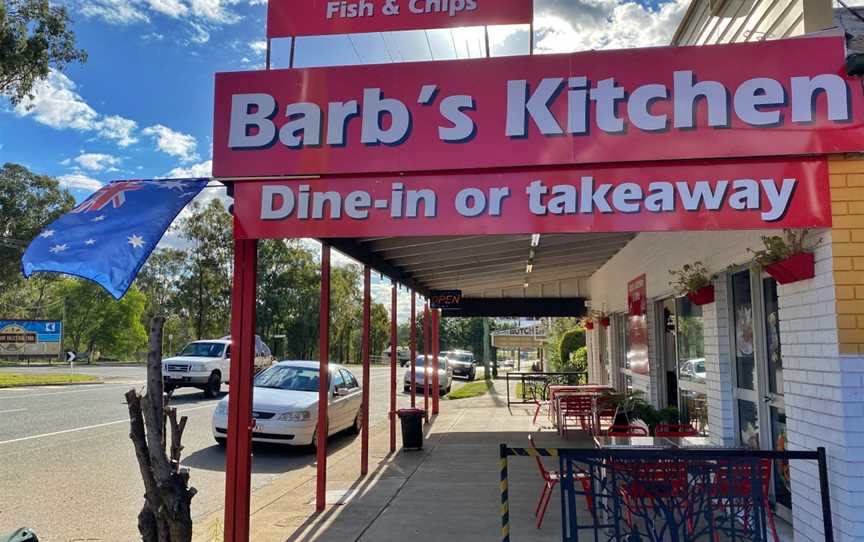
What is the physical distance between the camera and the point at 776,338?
5.24 m

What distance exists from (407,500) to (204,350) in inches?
581

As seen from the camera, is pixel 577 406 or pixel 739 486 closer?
pixel 739 486

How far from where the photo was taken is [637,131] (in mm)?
4461

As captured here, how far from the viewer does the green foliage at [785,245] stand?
433 centimetres

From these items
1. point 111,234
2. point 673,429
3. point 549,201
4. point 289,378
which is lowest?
point 673,429

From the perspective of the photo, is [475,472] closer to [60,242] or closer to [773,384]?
Result: [773,384]

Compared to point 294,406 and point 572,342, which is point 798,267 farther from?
point 572,342

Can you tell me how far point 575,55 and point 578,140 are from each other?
0.66 m

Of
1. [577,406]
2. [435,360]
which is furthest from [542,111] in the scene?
[435,360]

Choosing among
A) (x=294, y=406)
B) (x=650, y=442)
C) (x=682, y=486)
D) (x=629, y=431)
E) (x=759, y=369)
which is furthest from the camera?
(x=294, y=406)

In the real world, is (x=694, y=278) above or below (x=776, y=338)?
above

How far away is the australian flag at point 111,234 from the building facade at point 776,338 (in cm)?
444

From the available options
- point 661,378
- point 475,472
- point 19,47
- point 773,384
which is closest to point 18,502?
point 475,472

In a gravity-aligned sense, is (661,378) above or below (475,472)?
above
